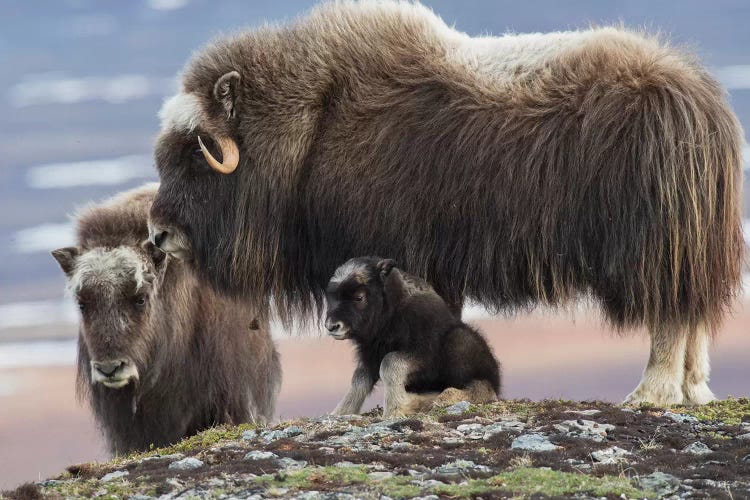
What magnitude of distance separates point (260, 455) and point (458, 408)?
94cm

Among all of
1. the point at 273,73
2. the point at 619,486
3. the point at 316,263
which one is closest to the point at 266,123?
the point at 273,73

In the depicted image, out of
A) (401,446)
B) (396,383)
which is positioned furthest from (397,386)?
(401,446)

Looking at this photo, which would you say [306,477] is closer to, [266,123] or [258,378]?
[266,123]

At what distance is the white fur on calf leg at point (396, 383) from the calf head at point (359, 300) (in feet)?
0.58

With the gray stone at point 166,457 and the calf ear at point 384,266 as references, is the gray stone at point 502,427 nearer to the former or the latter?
the calf ear at point 384,266

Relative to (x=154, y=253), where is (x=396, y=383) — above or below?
below

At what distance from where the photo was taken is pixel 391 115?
19.4 feet

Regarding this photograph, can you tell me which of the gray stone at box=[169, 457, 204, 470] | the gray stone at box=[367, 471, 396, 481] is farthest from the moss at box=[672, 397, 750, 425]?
the gray stone at box=[169, 457, 204, 470]

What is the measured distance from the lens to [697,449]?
447cm

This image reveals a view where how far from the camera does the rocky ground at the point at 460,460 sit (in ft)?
12.7

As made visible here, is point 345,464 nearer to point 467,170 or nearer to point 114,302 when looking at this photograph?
point 467,170

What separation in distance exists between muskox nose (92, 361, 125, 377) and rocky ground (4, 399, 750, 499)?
1.06 metres

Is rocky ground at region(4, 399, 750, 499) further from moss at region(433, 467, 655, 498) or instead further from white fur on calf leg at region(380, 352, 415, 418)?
white fur on calf leg at region(380, 352, 415, 418)

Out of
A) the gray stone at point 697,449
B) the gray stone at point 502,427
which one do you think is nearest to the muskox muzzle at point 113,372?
the gray stone at point 502,427
